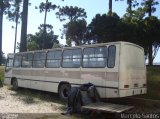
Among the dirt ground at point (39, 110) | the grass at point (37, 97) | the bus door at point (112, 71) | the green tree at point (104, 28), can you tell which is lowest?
the dirt ground at point (39, 110)

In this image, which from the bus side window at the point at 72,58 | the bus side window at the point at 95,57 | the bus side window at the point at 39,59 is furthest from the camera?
the bus side window at the point at 39,59

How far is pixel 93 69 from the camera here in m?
13.0

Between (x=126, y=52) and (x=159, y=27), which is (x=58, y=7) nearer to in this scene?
(x=159, y=27)

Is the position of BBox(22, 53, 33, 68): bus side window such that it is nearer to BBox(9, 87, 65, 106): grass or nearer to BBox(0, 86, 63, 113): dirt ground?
BBox(9, 87, 65, 106): grass

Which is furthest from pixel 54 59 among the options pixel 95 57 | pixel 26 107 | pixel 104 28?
pixel 104 28

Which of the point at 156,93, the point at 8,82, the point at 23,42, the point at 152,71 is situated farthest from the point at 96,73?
the point at 23,42

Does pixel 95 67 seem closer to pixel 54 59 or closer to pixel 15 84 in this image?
pixel 54 59

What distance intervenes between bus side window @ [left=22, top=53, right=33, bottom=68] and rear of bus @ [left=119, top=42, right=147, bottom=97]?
7.20 meters

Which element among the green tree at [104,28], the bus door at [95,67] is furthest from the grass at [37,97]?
the green tree at [104,28]

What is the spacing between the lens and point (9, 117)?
10.3m

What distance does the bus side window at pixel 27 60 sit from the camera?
17.6 metres

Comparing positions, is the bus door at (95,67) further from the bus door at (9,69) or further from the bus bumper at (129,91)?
the bus door at (9,69)

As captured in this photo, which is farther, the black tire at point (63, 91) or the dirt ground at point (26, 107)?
the black tire at point (63, 91)

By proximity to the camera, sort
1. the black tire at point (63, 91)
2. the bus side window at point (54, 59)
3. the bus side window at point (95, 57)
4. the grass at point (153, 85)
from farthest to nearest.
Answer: the bus side window at point (54, 59)
the black tire at point (63, 91)
the grass at point (153, 85)
the bus side window at point (95, 57)
